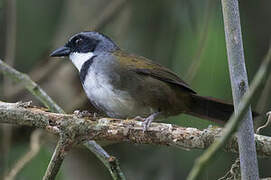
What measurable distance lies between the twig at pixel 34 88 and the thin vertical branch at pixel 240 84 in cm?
133

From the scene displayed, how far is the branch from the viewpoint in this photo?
2.37 m

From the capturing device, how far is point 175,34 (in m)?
4.49

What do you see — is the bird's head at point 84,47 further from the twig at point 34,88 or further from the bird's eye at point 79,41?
the twig at point 34,88

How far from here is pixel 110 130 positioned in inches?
98.4

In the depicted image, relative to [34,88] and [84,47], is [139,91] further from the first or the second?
[84,47]

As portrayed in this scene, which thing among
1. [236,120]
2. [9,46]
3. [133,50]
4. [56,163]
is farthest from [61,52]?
[236,120]

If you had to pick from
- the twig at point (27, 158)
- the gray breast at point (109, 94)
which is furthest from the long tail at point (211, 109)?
the twig at point (27, 158)

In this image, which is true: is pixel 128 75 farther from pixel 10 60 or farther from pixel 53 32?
pixel 53 32

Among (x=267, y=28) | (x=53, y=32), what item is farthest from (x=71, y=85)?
(x=267, y=28)

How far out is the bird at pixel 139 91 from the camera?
3.25 meters

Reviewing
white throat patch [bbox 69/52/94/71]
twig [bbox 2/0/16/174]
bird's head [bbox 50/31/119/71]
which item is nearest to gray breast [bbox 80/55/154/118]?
white throat patch [bbox 69/52/94/71]

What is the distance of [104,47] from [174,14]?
0.89 m

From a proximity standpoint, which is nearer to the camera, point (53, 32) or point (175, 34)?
point (175, 34)

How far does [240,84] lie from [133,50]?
2982mm
